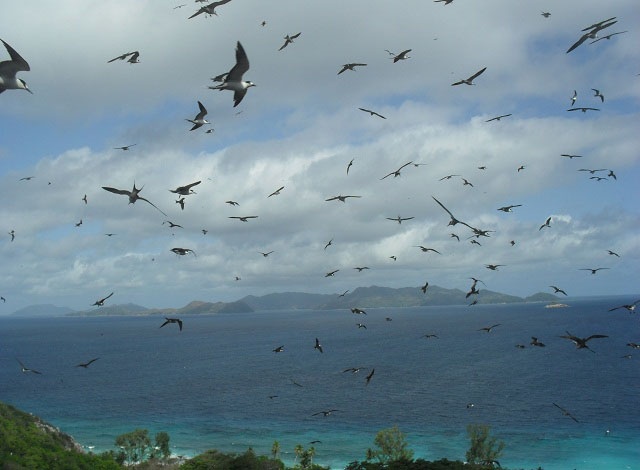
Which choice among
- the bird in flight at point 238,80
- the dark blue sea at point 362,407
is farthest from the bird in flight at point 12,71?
the dark blue sea at point 362,407

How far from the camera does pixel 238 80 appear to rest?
1814 cm

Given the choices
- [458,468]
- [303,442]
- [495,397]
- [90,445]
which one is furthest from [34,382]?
[458,468]

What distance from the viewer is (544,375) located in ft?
568

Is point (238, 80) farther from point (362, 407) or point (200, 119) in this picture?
point (362, 407)

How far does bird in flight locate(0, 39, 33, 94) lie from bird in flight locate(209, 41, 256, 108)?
6179 millimetres

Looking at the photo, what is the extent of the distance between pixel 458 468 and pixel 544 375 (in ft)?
459

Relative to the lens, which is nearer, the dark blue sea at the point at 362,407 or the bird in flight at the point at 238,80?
the bird in flight at the point at 238,80

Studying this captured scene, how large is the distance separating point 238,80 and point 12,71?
7306mm

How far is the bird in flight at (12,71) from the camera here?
14.5 metres

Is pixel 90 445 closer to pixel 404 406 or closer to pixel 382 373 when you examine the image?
pixel 404 406

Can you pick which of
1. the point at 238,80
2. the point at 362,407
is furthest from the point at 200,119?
the point at 362,407

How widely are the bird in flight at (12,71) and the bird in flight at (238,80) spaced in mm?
6179

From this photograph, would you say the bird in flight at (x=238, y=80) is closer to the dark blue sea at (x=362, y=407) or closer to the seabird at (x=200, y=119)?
the seabird at (x=200, y=119)

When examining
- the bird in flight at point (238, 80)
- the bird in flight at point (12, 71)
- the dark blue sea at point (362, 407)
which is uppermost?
the bird in flight at point (238, 80)
